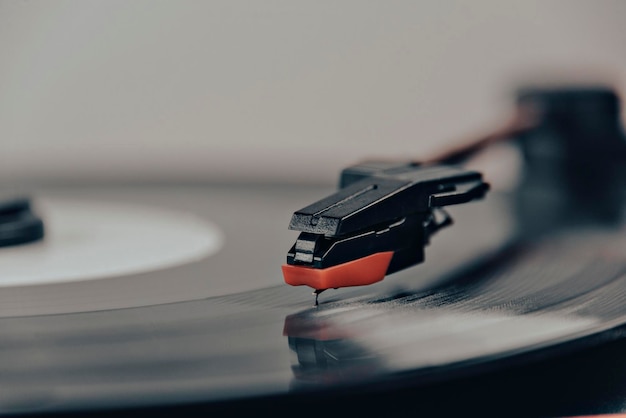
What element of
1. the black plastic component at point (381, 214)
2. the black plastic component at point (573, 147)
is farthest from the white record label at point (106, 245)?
the black plastic component at point (573, 147)

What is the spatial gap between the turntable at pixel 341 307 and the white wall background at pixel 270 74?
569mm

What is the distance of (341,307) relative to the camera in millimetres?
507

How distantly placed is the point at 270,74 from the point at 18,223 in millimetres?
798

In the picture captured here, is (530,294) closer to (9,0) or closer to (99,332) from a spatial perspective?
(99,332)

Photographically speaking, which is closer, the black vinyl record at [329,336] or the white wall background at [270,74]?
the black vinyl record at [329,336]

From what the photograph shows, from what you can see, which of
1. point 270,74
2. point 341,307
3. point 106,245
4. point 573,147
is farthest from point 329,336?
point 270,74

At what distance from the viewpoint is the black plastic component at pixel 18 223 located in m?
0.78

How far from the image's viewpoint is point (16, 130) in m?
1.56

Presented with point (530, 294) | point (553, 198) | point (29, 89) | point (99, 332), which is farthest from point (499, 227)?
point (29, 89)

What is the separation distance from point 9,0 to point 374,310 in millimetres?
933

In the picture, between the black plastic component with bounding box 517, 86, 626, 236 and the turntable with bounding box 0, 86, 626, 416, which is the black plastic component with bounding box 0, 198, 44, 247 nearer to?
the turntable with bounding box 0, 86, 626, 416

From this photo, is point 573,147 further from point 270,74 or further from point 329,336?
point 270,74

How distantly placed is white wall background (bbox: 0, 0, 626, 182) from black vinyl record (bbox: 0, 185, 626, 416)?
72cm

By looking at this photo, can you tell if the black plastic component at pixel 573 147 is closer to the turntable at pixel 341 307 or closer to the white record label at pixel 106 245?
the turntable at pixel 341 307
